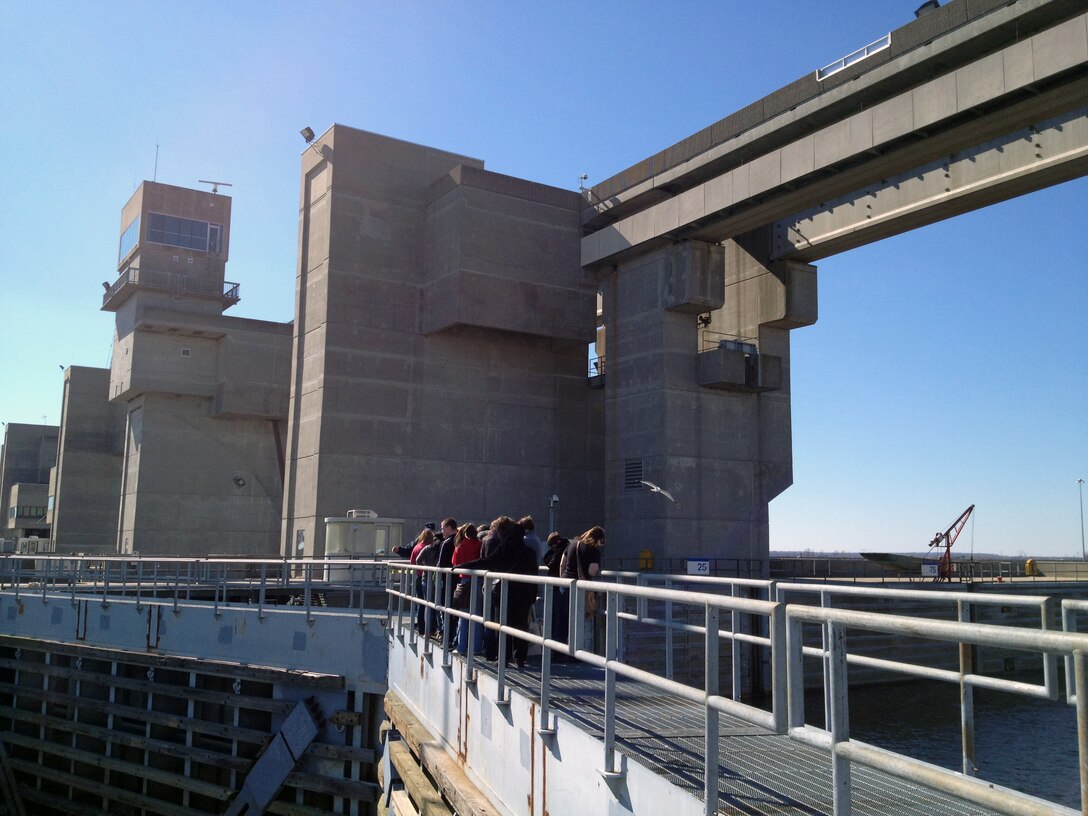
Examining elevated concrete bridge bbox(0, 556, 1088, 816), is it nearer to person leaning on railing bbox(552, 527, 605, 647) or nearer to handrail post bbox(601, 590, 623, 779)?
handrail post bbox(601, 590, 623, 779)

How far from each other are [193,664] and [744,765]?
1356cm

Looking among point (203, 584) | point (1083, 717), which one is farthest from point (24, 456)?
point (1083, 717)

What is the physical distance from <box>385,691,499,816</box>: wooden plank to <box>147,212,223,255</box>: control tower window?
139ft

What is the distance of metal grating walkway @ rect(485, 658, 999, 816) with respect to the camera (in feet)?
15.3

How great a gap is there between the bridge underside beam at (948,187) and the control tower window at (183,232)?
1265 inches

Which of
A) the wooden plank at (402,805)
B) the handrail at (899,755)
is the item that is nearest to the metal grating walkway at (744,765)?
the handrail at (899,755)

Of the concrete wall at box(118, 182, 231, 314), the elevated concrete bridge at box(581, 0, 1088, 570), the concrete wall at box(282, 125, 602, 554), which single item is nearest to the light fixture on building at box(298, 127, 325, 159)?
the concrete wall at box(282, 125, 602, 554)

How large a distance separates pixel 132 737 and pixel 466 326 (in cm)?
1823

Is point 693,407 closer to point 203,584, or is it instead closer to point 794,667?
point 203,584

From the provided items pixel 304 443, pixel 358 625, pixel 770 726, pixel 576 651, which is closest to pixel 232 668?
pixel 358 625

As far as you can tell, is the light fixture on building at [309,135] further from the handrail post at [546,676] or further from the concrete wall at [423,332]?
the handrail post at [546,676]

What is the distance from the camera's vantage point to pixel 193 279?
47.5 meters

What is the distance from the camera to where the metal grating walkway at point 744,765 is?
15.3 ft

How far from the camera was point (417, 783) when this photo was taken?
948 cm
